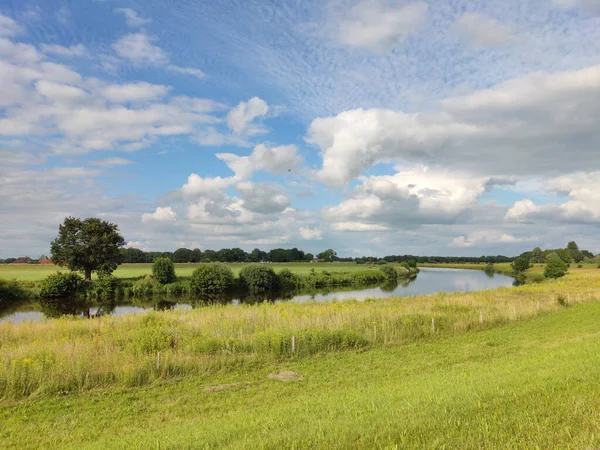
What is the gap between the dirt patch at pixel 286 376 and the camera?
11.2m

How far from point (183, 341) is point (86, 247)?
143 ft

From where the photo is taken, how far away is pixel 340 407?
7121mm

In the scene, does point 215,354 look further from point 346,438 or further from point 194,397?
point 346,438

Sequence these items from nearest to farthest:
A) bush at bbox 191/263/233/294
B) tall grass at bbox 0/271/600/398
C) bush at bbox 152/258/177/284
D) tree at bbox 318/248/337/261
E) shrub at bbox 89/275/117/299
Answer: tall grass at bbox 0/271/600/398, shrub at bbox 89/275/117/299, bush at bbox 191/263/233/294, bush at bbox 152/258/177/284, tree at bbox 318/248/337/261

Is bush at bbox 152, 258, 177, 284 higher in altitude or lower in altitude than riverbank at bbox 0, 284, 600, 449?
higher

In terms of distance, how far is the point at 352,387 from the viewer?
32.0ft

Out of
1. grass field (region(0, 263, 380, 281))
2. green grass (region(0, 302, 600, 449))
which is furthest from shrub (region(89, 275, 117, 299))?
green grass (region(0, 302, 600, 449))

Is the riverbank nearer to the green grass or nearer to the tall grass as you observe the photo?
the green grass

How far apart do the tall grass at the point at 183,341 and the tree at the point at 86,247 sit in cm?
3581

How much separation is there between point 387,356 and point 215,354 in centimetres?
592

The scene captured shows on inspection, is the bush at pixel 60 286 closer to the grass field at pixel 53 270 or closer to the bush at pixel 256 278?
the grass field at pixel 53 270

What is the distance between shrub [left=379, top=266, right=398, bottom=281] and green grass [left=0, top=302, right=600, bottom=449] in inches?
2919

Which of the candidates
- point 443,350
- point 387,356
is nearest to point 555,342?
point 443,350

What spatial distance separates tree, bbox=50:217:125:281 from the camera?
5050 cm
